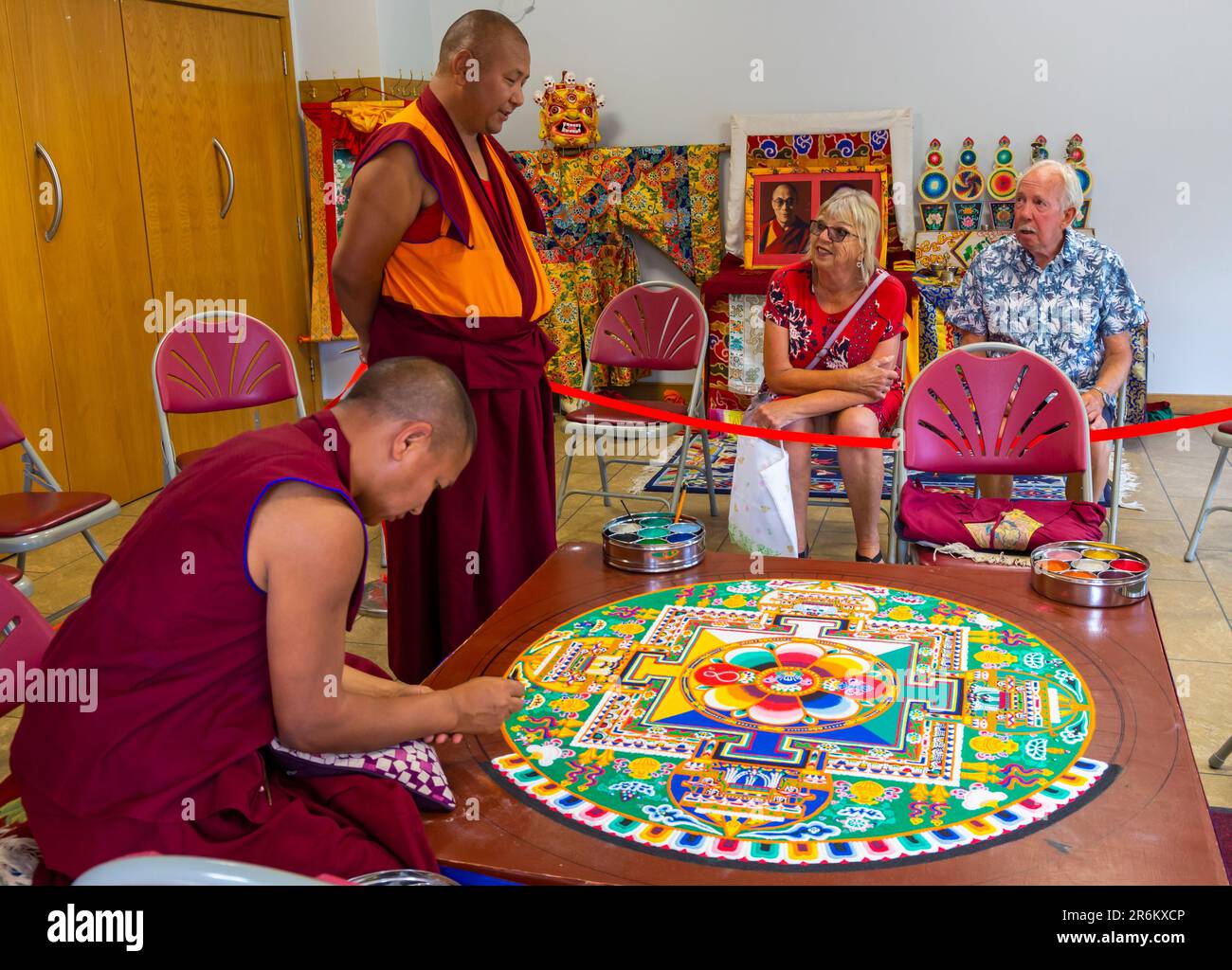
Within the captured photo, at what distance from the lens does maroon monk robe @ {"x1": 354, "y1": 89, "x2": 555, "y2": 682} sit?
252cm

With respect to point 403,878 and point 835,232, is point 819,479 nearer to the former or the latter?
point 835,232

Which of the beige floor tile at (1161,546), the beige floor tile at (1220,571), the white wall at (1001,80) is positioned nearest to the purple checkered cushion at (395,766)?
the beige floor tile at (1220,571)

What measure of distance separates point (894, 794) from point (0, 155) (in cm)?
404

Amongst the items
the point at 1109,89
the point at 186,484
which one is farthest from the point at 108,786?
the point at 1109,89

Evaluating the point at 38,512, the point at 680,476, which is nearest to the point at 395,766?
the point at 38,512

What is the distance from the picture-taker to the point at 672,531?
2.17m

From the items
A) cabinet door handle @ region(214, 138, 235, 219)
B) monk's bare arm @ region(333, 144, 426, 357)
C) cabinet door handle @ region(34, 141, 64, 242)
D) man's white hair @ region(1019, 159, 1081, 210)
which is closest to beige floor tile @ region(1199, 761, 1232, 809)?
man's white hair @ region(1019, 159, 1081, 210)

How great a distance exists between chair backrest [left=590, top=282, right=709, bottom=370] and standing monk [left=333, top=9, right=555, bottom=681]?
60.3 inches

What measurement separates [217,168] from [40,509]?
8.70 feet

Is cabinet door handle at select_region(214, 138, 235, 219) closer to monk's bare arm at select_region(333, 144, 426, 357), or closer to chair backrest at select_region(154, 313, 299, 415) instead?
chair backrest at select_region(154, 313, 299, 415)
